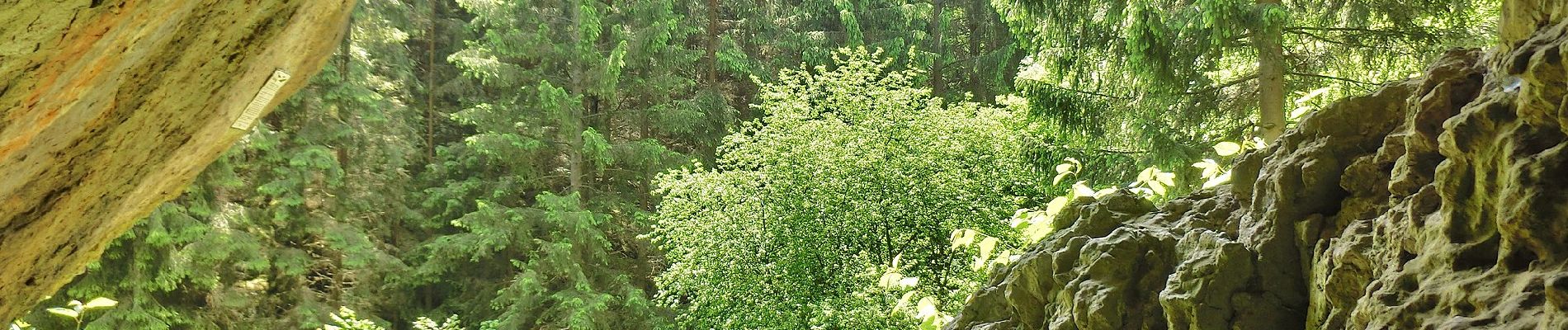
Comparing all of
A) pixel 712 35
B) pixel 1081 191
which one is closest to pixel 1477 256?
pixel 1081 191

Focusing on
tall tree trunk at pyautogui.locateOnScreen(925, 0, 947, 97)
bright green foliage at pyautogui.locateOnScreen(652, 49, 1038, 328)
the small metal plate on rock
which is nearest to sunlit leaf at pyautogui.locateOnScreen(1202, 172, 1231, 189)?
the small metal plate on rock

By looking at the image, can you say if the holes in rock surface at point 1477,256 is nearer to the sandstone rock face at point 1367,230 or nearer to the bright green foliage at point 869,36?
the sandstone rock face at point 1367,230

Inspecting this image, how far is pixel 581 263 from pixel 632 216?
122 centimetres

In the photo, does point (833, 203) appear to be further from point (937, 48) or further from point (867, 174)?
point (937, 48)

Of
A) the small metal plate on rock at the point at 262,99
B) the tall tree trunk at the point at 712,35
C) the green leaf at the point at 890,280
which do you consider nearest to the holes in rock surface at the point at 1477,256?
the green leaf at the point at 890,280

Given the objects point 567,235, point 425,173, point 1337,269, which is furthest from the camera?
point 425,173

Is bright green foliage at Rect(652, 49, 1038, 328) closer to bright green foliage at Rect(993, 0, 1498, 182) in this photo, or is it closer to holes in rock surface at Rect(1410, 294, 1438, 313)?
bright green foliage at Rect(993, 0, 1498, 182)

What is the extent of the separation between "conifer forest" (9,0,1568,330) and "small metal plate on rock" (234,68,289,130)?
0.36ft

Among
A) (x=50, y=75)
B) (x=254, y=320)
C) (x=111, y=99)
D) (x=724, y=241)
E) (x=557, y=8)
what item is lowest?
(x=254, y=320)

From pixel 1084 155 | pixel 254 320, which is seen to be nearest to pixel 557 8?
pixel 254 320

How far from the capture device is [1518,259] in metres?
1.52

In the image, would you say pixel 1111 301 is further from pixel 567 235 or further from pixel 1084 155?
pixel 567 235

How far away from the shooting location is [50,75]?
7.93ft

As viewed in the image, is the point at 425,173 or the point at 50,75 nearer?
the point at 50,75
